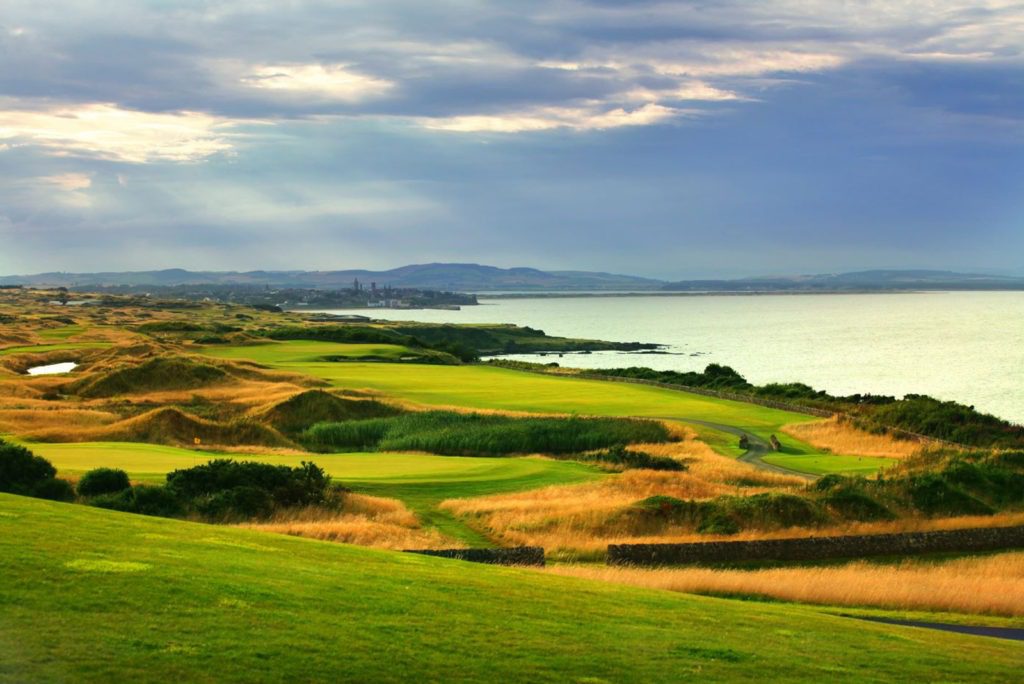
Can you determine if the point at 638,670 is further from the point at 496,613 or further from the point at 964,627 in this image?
the point at 964,627

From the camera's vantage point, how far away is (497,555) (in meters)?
23.6

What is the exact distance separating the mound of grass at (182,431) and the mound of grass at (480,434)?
4227mm

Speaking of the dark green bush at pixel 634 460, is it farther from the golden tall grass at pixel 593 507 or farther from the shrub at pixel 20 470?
the shrub at pixel 20 470

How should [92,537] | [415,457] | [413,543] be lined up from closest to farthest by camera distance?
1. [92,537]
2. [413,543]
3. [415,457]

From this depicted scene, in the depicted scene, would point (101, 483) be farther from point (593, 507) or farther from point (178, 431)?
point (178, 431)

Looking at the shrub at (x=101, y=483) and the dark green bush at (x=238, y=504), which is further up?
the shrub at (x=101, y=483)

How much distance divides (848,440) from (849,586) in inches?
1353

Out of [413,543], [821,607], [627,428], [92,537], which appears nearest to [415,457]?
[627,428]

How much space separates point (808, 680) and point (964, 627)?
350 inches

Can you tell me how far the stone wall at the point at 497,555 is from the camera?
23.0 metres

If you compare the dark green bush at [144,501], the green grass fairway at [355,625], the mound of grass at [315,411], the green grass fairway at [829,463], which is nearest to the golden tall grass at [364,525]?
the dark green bush at [144,501]

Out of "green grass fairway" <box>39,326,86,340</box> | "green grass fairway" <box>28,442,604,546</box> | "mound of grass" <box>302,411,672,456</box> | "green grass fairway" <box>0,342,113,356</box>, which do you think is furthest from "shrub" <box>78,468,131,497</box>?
"green grass fairway" <box>39,326,86,340</box>

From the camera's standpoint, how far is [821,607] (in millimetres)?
20703

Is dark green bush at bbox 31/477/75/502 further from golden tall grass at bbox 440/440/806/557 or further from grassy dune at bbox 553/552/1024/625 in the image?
grassy dune at bbox 553/552/1024/625
